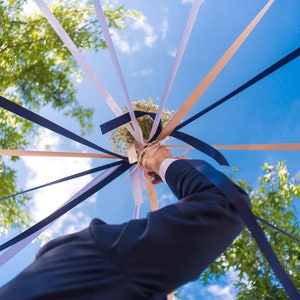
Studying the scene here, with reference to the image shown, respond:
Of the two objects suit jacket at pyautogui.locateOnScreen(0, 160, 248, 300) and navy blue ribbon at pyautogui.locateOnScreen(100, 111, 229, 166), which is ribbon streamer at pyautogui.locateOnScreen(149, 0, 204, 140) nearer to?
navy blue ribbon at pyautogui.locateOnScreen(100, 111, 229, 166)

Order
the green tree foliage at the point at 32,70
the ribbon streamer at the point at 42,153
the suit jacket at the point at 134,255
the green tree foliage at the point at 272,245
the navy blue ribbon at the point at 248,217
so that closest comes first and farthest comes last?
the suit jacket at the point at 134,255
the navy blue ribbon at the point at 248,217
the ribbon streamer at the point at 42,153
the green tree foliage at the point at 272,245
the green tree foliage at the point at 32,70

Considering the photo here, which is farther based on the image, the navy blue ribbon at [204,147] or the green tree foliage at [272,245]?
the green tree foliage at [272,245]

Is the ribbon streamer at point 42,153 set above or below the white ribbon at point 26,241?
above

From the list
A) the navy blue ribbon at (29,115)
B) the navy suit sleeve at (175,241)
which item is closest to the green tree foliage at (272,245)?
the navy blue ribbon at (29,115)

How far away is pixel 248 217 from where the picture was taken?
953 millimetres

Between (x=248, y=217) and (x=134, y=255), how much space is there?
1.02ft

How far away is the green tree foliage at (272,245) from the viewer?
9.77 ft

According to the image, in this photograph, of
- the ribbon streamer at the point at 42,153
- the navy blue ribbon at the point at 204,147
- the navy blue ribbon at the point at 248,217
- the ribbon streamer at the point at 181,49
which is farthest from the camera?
the ribbon streamer at the point at 42,153

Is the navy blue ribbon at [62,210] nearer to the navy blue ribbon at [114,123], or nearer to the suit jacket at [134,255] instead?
the navy blue ribbon at [114,123]

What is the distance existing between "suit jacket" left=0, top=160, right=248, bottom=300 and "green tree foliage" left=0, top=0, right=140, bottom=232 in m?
3.24

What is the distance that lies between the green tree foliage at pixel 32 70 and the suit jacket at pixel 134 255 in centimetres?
324

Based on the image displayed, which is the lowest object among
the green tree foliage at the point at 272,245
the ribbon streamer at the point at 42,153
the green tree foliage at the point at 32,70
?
the green tree foliage at the point at 272,245

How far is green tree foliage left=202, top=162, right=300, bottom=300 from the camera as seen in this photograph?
298 centimetres

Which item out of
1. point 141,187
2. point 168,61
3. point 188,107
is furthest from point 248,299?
point 168,61
